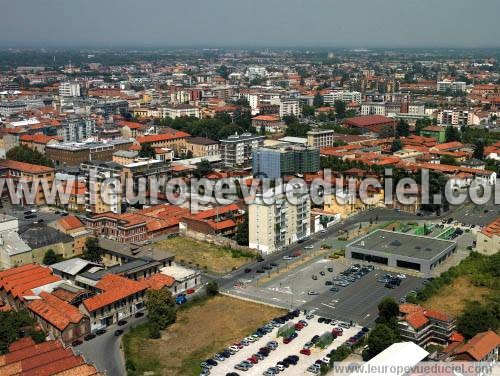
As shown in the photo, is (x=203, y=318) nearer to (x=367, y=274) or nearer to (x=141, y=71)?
(x=367, y=274)

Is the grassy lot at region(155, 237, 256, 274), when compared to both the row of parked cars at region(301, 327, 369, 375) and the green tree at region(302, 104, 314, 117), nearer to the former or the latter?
the row of parked cars at region(301, 327, 369, 375)

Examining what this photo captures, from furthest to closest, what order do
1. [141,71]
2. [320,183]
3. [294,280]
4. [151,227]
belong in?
1. [141,71]
2. [320,183]
3. [151,227]
4. [294,280]

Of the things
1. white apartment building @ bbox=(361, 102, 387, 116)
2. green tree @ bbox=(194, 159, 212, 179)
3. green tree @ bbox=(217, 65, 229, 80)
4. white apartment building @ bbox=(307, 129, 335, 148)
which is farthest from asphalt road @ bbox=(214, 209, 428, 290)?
green tree @ bbox=(217, 65, 229, 80)

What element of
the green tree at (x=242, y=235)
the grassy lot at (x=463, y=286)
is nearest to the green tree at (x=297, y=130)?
the green tree at (x=242, y=235)

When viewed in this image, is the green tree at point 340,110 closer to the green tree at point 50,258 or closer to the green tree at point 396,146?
the green tree at point 396,146

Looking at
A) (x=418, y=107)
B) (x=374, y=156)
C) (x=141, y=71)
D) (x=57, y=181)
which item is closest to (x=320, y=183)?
(x=374, y=156)
